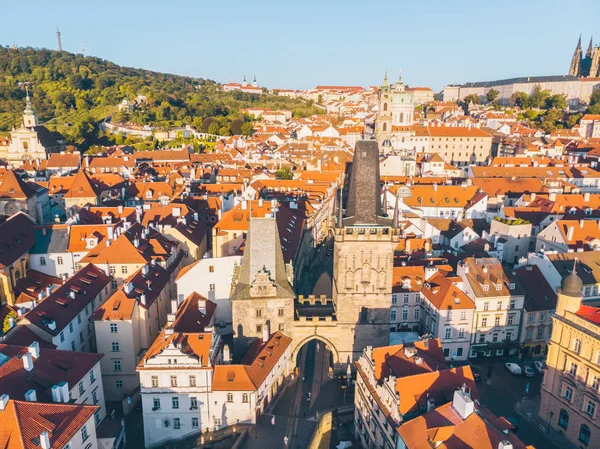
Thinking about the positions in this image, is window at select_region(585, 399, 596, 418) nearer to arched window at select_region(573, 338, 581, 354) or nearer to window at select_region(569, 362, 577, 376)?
window at select_region(569, 362, 577, 376)

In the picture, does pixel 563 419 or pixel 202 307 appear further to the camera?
pixel 202 307

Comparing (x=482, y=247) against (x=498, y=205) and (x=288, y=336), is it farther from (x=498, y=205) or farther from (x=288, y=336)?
(x=288, y=336)

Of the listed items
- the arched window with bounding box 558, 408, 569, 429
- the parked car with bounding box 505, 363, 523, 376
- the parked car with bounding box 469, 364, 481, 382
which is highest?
the arched window with bounding box 558, 408, 569, 429

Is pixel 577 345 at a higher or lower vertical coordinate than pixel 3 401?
lower

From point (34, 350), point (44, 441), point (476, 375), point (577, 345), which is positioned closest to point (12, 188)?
point (34, 350)

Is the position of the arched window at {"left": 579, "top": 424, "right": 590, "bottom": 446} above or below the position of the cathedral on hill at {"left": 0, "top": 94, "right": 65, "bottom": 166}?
below

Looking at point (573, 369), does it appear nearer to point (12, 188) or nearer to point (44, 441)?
point (44, 441)

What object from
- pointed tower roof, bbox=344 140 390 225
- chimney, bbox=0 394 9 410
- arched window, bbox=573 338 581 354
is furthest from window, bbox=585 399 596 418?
chimney, bbox=0 394 9 410
